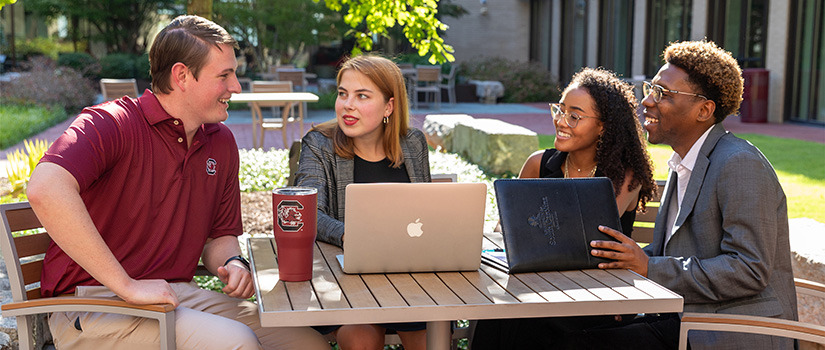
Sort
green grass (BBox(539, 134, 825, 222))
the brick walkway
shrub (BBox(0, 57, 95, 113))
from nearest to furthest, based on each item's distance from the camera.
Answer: green grass (BBox(539, 134, 825, 222)), the brick walkway, shrub (BBox(0, 57, 95, 113))

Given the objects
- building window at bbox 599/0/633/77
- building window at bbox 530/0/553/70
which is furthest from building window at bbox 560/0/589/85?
building window at bbox 530/0/553/70

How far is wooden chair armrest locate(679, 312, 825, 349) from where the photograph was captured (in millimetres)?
2072

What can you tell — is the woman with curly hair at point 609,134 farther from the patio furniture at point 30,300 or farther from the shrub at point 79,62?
the shrub at point 79,62

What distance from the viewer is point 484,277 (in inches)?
83.5

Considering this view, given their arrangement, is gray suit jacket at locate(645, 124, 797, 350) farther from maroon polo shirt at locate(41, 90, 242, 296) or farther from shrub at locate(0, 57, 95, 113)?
shrub at locate(0, 57, 95, 113)

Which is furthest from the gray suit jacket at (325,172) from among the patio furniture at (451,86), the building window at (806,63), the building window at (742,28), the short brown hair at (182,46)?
the patio furniture at (451,86)

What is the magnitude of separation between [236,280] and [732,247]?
1502 millimetres

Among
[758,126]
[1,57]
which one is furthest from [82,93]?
[758,126]

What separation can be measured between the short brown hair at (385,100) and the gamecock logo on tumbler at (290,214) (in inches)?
40.8

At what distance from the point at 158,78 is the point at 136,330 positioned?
80 cm

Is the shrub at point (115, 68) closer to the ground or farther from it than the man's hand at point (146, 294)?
farther from it

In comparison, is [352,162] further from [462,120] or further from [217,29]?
[462,120]

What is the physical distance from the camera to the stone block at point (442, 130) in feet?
33.1

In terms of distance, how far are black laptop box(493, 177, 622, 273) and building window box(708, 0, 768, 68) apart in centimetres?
1393
